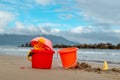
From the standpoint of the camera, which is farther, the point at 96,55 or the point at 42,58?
the point at 96,55

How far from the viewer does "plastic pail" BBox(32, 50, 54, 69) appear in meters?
11.3

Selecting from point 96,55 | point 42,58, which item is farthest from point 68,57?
point 96,55

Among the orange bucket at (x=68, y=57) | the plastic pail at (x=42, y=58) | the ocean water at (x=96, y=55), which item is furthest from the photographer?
the ocean water at (x=96, y=55)

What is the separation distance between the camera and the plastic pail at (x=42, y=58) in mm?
11273

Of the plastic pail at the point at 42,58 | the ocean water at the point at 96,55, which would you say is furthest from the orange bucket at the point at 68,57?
the ocean water at the point at 96,55

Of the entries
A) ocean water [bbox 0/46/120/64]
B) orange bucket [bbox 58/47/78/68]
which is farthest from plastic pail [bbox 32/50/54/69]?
ocean water [bbox 0/46/120/64]

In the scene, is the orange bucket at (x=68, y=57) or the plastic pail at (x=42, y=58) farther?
the orange bucket at (x=68, y=57)

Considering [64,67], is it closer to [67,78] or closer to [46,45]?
[46,45]

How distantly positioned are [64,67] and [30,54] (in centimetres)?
134

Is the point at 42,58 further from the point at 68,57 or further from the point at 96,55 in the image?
the point at 96,55

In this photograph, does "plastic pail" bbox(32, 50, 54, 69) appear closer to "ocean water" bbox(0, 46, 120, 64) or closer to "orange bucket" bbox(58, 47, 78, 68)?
"orange bucket" bbox(58, 47, 78, 68)

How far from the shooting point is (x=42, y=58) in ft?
37.2

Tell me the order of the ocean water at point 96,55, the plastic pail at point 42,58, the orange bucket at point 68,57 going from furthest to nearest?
the ocean water at point 96,55 < the orange bucket at point 68,57 < the plastic pail at point 42,58

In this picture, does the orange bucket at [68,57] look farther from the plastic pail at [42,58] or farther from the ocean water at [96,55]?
the ocean water at [96,55]
